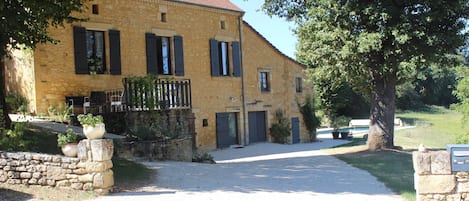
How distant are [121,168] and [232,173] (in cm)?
256

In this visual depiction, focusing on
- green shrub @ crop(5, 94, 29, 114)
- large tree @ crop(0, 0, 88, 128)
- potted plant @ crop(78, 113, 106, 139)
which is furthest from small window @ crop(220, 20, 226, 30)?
potted plant @ crop(78, 113, 106, 139)

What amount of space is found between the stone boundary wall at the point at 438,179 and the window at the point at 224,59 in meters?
14.0

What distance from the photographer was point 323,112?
38.9 metres

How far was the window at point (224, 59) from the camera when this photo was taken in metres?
20.5

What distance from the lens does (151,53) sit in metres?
17.6

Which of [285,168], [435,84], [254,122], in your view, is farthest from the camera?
[435,84]

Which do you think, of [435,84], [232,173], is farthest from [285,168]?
[435,84]

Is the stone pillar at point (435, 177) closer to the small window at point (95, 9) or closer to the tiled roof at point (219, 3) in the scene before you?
the small window at point (95, 9)

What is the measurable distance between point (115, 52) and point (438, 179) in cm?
1238

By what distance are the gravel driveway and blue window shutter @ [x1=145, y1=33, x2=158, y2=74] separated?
664cm

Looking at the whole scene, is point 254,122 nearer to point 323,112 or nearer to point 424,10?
point 424,10

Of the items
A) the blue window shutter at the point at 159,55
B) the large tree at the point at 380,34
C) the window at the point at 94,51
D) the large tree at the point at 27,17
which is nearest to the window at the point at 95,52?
the window at the point at 94,51

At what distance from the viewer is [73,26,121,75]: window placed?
15395mm

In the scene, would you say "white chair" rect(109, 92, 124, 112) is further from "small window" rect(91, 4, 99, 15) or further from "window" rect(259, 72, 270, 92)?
"window" rect(259, 72, 270, 92)
